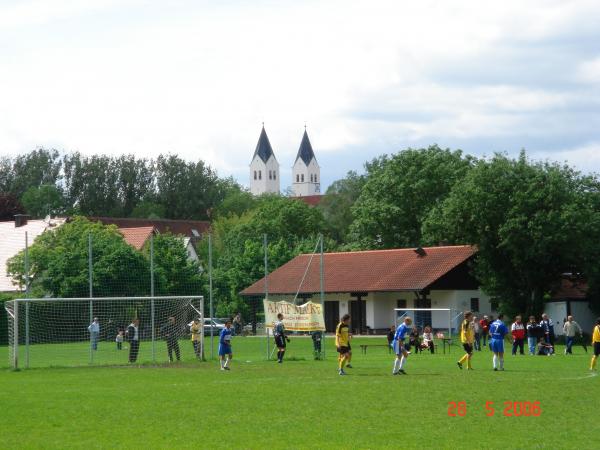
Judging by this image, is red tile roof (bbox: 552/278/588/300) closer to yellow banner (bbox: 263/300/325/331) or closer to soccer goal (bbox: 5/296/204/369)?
yellow banner (bbox: 263/300/325/331)

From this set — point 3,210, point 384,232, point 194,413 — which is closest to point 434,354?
point 194,413

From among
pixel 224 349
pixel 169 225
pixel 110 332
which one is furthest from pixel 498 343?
pixel 169 225

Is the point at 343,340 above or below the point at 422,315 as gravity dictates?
below

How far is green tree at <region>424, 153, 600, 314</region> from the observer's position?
184 feet

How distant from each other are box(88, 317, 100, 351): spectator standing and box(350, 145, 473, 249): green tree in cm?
4496

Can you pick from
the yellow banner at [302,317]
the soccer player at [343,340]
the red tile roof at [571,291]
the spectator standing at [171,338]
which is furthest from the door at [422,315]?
the soccer player at [343,340]

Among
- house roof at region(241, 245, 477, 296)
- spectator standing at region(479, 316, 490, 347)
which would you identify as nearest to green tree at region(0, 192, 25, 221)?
house roof at region(241, 245, 477, 296)

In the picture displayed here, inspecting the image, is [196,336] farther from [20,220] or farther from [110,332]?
[20,220]

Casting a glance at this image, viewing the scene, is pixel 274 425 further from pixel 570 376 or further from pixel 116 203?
pixel 116 203

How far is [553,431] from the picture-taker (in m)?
16.1

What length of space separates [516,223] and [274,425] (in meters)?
41.1

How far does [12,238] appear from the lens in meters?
82.6

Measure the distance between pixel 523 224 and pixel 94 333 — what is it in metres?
27.5
